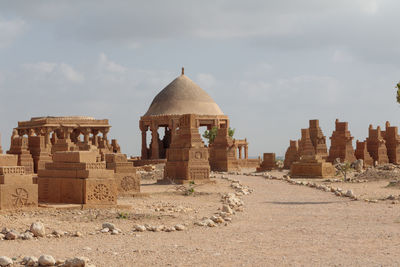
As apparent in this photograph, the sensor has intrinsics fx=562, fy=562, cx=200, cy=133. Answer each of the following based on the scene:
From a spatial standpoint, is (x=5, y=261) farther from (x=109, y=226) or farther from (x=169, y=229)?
(x=169, y=229)

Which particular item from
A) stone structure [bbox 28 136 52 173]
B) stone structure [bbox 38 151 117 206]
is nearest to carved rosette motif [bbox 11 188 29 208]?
stone structure [bbox 38 151 117 206]

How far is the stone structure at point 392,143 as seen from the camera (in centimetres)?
4022

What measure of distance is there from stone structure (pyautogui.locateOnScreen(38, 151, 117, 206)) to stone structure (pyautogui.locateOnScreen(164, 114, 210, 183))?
10951mm

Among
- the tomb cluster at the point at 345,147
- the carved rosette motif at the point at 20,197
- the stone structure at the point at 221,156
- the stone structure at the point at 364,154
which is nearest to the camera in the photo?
the carved rosette motif at the point at 20,197

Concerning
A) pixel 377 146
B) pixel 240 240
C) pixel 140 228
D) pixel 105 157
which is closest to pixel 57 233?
pixel 140 228

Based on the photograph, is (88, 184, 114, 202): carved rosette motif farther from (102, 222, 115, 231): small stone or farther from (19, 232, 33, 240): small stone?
(19, 232, 33, 240): small stone

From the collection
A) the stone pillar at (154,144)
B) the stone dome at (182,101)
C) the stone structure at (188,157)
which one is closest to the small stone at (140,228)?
the stone structure at (188,157)

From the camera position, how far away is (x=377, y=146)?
3894cm

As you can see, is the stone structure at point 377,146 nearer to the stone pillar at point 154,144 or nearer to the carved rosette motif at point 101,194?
the stone pillar at point 154,144

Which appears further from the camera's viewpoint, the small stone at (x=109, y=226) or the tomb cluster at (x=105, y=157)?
the tomb cluster at (x=105, y=157)

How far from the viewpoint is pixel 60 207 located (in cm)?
1143

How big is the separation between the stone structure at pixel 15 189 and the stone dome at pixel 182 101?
3618 cm

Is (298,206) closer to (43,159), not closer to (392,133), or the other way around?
(43,159)

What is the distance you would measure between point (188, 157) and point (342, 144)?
15.2 metres
